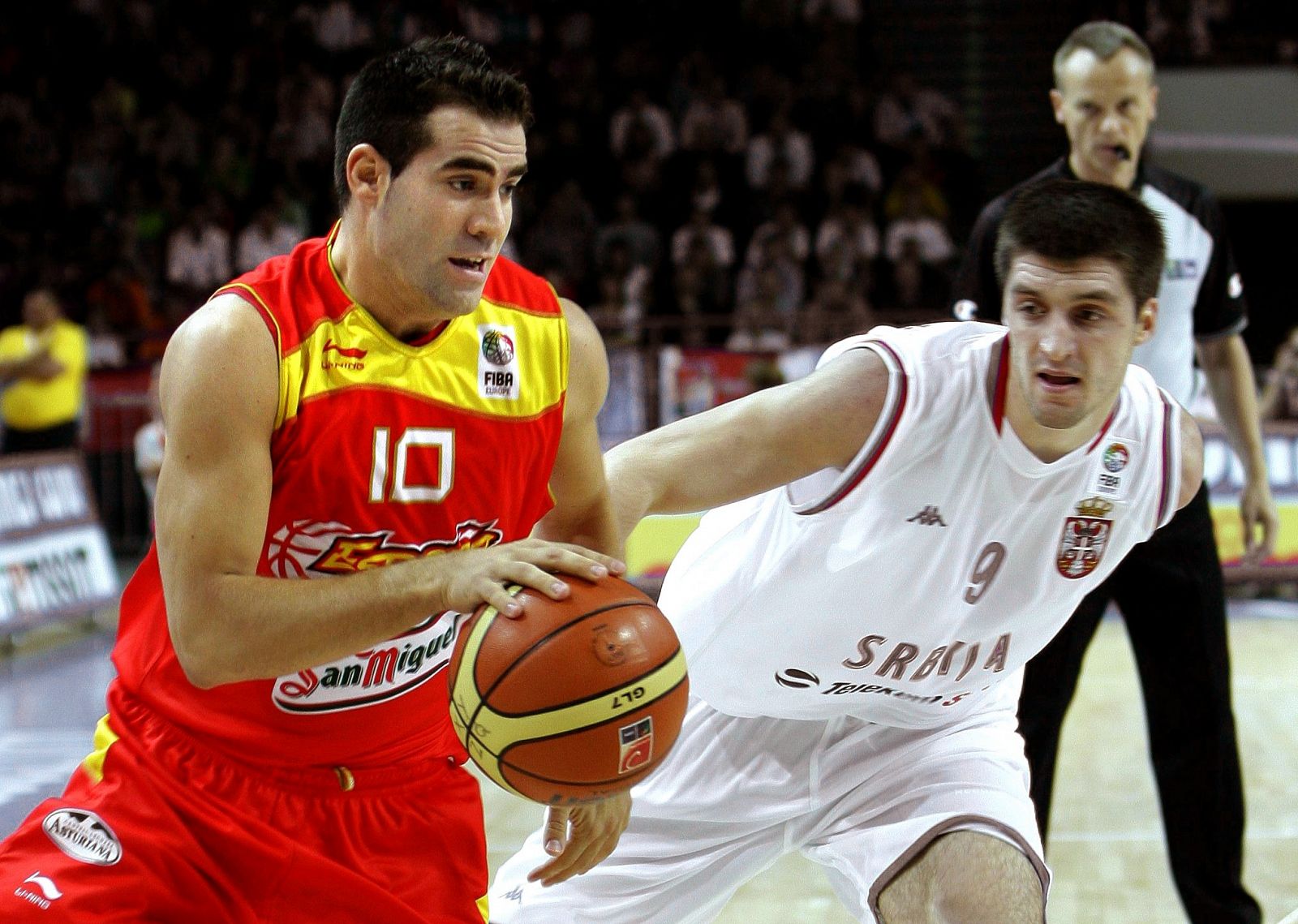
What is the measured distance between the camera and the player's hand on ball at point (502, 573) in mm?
2047

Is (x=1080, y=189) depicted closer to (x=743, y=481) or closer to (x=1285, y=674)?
(x=743, y=481)

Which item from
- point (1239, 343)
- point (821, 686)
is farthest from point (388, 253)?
point (1239, 343)

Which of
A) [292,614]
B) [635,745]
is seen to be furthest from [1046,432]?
[292,614]

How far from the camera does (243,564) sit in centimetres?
215

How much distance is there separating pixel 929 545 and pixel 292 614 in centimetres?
123

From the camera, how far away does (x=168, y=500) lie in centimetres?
216

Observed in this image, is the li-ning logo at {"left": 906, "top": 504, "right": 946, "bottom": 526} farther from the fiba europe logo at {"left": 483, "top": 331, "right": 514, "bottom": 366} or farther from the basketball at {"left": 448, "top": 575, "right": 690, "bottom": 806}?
the fiba europe logo at {"left": 483, "top": 331, "right": 514, "bottom": 366}

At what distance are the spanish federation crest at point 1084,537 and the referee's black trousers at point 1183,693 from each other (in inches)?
37.0

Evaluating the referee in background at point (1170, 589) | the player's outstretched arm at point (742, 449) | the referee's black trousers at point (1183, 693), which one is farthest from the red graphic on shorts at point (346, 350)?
the referee's black trousers at point (1183, 693)

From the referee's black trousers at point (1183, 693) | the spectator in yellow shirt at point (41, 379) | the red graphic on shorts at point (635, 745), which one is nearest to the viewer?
the red graphic on shorts at point (635, 745)

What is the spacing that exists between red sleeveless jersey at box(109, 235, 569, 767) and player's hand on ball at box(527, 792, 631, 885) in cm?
25

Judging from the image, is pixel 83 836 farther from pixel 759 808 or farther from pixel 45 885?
pixel 759 808

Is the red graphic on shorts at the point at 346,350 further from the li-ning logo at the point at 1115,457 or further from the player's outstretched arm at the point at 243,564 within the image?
the li-ning logo at the point at 1115,457

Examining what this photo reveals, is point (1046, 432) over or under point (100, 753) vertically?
over
